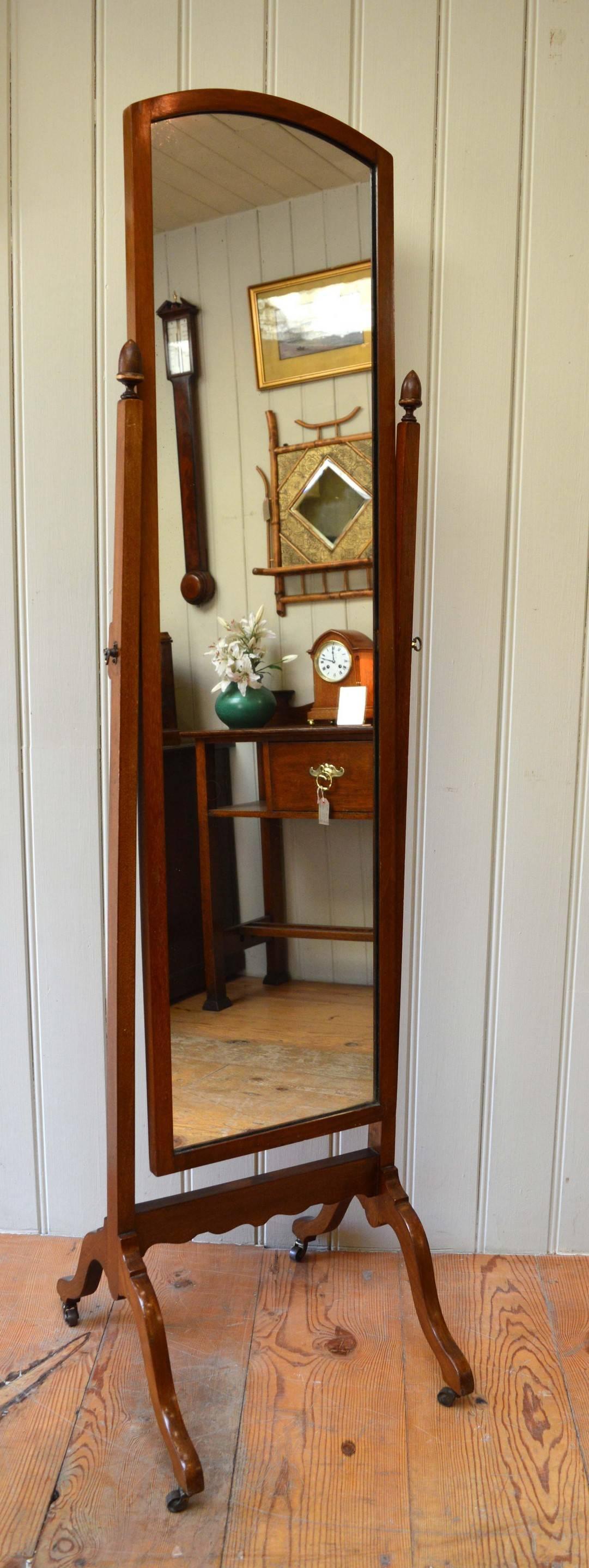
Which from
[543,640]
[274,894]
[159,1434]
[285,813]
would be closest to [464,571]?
[543,640]

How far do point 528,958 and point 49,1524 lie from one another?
44.2 inches

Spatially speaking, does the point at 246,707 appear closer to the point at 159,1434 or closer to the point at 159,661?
the point at 159,661

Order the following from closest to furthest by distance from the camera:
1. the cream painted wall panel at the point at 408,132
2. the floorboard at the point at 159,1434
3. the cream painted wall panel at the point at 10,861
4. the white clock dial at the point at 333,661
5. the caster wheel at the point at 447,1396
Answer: the floorboard at the point at 159,1434 → the caster wheel at the point at 447,1396 → the white clock dial at the point at 333,661 → the cream painted wall panel at the point at 408,132 → the cream painted wall panel at the point at 10,861

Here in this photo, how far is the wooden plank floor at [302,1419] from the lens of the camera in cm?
121

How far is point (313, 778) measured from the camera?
5.13ft

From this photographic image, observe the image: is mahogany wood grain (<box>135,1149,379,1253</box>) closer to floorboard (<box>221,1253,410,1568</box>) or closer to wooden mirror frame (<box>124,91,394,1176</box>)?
wooden mirror frame (<box>124,91,394,1176</box>)

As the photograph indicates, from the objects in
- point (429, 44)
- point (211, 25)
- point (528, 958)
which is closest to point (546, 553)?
point (528, 958)

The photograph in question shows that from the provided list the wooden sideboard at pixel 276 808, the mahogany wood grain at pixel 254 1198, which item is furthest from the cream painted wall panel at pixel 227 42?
the mahogany wood grain at pixel 254 1198

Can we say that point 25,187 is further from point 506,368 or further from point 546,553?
point 546,553

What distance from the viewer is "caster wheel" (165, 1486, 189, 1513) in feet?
4.10

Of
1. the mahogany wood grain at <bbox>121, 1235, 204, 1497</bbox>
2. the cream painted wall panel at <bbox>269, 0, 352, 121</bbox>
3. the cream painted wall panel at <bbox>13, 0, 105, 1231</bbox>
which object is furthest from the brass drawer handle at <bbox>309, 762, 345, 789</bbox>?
the cream painted wall panel at <bbox>269, 0, 352, 121</bbox>

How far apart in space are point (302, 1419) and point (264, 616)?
1177 millimetres

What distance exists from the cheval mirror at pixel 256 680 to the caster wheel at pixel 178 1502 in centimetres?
7

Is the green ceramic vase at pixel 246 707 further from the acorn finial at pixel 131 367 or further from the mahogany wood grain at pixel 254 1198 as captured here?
the mahogany wood grain at pixel 254 1198
